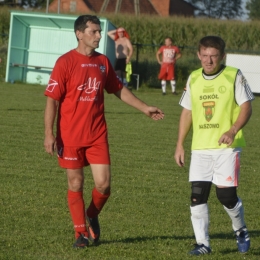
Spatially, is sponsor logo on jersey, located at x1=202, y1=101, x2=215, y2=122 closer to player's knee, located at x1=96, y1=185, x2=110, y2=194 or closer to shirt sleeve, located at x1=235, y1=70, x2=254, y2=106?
shirt sleeve, located at x1=235, y1=70, x2=254, y2=106

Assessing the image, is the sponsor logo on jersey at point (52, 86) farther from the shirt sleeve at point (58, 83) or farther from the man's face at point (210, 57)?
the man's face at point (210, 57)

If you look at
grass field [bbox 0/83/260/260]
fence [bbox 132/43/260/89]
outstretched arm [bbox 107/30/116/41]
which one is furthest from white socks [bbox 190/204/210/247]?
fence [bbox 132/43/260/89]

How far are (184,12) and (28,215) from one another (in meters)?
79.0

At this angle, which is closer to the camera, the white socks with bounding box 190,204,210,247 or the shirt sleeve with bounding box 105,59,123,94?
the white socks with bounding box 190,204,210,247

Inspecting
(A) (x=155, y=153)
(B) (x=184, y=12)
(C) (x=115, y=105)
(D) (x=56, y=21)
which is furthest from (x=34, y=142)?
(B) (x=184, y=12)

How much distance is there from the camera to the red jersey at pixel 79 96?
603cm

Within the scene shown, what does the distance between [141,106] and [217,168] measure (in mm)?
897

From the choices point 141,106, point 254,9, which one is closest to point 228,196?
point 141,106

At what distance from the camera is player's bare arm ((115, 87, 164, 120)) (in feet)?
21.0

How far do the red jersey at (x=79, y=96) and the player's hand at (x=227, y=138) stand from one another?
3.42ft

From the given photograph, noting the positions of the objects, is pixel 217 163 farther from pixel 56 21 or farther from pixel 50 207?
pixel 56 21

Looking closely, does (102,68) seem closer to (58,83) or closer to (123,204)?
(58,83)

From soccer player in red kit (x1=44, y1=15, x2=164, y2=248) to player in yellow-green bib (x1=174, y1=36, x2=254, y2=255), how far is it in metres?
0.78

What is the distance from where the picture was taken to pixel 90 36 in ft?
20.0
